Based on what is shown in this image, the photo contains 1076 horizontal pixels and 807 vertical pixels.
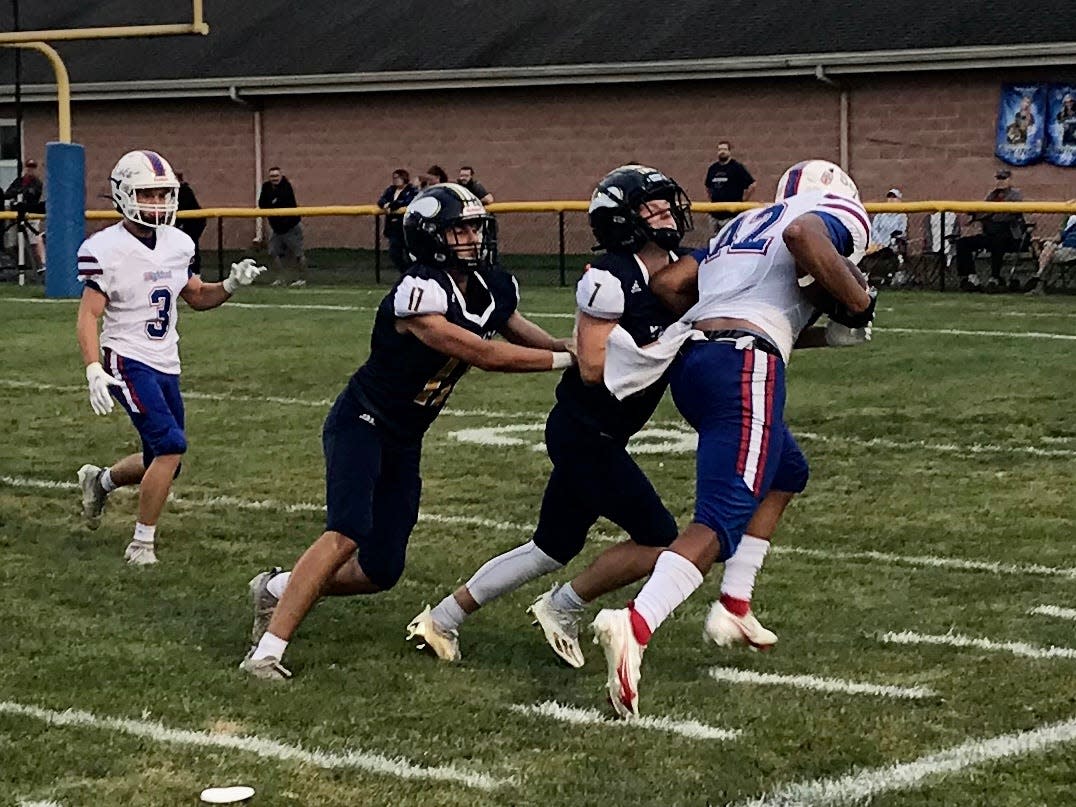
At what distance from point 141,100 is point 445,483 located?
76.1 ft

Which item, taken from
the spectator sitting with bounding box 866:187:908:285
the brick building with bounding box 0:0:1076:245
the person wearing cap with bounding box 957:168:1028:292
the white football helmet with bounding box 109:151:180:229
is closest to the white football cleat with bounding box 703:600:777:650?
the white football helmet with bounding box 109:151:180:229

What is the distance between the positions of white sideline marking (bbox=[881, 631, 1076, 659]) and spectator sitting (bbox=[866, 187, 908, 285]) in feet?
50.8

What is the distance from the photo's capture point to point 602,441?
632 centimetres

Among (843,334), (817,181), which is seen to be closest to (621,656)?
(843,334)

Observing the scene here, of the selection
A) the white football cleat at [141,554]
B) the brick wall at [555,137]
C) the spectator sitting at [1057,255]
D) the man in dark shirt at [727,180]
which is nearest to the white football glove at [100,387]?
the white football cleat at [141,554]

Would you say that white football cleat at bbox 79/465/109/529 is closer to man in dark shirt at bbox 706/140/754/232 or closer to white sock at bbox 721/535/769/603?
white sock at bbox 721/535/769/603

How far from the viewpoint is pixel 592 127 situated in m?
28.8

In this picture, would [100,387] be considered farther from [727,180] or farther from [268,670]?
[727,180]

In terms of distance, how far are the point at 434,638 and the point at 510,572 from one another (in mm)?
316

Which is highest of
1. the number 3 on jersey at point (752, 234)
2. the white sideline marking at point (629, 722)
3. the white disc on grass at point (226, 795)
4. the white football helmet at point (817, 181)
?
the white football helmet at point (817, 181)

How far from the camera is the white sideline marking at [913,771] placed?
4.96m

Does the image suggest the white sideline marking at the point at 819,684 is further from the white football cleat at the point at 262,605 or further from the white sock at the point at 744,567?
the white football cleat at the point at 262,605

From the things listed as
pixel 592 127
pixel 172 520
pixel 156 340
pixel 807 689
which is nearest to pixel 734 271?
pixel 807 689

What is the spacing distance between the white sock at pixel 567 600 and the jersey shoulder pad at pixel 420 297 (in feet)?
3.31
